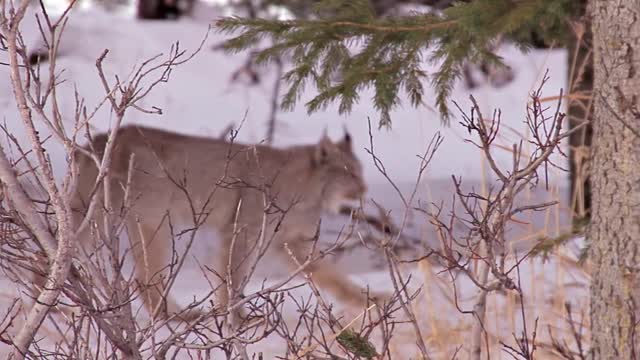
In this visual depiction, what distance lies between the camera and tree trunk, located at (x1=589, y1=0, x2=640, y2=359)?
11.0ft

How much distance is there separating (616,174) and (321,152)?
157 inches

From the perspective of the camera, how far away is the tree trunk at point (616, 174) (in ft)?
11.0

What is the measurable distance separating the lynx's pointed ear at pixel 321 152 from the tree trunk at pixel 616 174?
3811 millimetres

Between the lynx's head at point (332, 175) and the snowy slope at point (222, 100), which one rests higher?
the snowy slope at point (222, 100)

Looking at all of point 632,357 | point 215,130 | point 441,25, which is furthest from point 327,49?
point 215,130

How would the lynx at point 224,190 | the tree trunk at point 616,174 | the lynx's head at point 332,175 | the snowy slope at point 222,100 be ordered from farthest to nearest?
the snowy slope at point 222,100, the lynx's head at point 332,175, the lynx at point 224,190, the tree trunk at point 616,174

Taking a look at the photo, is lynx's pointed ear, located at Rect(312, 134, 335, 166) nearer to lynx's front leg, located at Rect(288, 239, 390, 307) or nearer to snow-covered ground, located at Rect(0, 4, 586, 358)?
lynx's front leg, located at Rect(288, 239, 390, 307)

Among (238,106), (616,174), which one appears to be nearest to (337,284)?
(616,174)

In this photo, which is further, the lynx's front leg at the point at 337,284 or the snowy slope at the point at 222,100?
the snowy slope at the point at 222,100

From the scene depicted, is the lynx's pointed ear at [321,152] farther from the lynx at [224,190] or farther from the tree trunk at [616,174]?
the tree trunk at [616,174]

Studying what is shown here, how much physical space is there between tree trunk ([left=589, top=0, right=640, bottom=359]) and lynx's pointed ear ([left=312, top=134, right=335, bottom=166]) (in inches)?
150

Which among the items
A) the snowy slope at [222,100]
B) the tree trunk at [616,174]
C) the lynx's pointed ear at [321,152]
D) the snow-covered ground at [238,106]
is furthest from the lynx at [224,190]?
the snowy slope at [222,100]

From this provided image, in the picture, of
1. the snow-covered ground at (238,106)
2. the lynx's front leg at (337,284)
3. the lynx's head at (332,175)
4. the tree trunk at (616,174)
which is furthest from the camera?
the snow-covered ground at (238,106)

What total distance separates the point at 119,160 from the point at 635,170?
12.8ft
